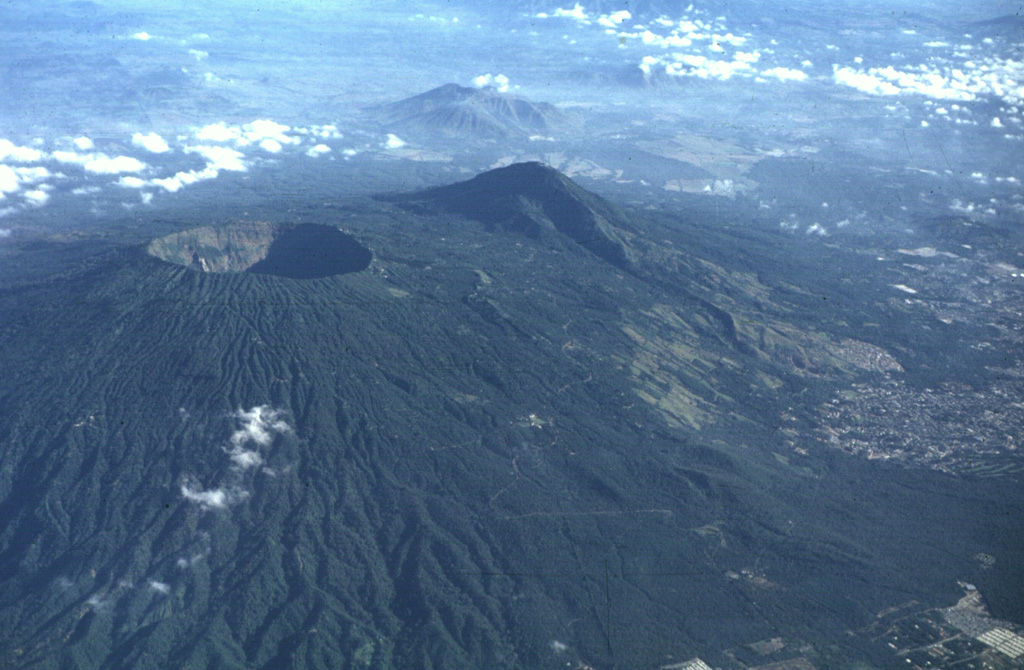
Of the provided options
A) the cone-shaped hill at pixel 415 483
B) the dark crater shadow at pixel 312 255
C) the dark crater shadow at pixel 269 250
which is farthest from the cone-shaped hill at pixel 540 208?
the dark crater shadow at pixel 269 250

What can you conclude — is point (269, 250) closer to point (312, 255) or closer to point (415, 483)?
point (312, 255)

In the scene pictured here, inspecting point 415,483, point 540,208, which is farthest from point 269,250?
point 415,483

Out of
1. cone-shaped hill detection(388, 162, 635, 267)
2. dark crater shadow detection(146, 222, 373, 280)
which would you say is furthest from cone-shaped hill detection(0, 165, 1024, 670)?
cone-shaped hill detection(388, 162, 635, 267)

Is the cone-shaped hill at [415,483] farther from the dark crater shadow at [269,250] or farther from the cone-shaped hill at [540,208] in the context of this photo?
the cone-shaped hill at [540,208]

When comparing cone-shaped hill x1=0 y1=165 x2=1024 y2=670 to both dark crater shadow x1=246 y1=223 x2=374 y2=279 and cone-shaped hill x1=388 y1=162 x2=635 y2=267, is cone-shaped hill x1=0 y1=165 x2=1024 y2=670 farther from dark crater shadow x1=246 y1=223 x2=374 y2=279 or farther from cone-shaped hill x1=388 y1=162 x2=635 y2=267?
cone-shaped hill x1=388 y1=162 x2=635 y2=267

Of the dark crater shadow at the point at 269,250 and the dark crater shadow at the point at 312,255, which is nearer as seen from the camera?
the dark crater shadow at the point at 269,250

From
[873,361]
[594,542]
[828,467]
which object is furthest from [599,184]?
[594,542]

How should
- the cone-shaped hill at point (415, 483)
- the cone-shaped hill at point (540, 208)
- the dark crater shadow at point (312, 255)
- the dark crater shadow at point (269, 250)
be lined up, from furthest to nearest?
the cone-shaped hill at point (540, 208) → the dark crater shadow at point (312, 255) → the dark crater shadow at point (269, 250) → the cone-shaped hill at point (415, 483)
